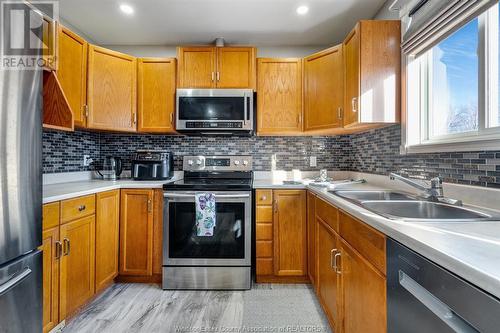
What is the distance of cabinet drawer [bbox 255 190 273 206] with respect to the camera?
7.14ft

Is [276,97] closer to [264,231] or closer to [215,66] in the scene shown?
[215,66]

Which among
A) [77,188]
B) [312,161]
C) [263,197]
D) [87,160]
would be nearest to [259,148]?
[312,161]

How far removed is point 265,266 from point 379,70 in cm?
179

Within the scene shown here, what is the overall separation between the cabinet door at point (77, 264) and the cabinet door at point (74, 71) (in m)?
0.93

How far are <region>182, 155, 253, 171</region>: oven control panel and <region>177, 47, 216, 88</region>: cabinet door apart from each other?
74 cm

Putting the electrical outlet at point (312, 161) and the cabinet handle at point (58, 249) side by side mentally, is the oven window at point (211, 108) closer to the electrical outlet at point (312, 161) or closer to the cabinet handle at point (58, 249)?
the electrical outlet at point (312, 161)

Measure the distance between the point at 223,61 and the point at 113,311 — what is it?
2290 mm

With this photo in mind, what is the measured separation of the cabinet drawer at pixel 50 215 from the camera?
1403 mm

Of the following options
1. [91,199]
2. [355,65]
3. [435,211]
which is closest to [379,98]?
[355,65]

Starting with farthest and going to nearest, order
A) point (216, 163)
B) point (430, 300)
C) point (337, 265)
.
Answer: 1. point (216, 163)
2. point (337, 265)
3. point (430, 300)

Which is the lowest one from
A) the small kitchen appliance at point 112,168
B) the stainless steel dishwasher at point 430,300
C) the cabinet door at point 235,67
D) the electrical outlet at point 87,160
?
the stainless steel dishwasher at point 430,300

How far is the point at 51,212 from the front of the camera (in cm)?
145

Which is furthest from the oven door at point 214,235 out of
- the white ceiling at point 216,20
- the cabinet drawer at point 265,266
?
the white ceiling at point 216,20

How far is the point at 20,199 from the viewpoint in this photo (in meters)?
0.98
